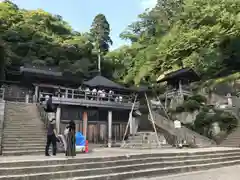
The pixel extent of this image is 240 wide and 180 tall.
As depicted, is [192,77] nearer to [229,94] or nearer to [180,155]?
[229,94]

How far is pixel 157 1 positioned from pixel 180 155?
33.5m

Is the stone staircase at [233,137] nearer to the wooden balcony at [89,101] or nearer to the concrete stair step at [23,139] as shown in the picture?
the wooden balcony at [89,101]

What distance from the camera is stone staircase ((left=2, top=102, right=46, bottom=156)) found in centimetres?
1141

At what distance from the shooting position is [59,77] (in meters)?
23.5

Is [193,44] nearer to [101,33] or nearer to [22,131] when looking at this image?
[22,131]

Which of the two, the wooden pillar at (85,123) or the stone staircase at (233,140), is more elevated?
the wooden pillar at (85,123)

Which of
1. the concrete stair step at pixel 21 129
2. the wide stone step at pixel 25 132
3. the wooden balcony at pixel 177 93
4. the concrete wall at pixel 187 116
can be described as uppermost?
the wooden balcony at pixel 177 93

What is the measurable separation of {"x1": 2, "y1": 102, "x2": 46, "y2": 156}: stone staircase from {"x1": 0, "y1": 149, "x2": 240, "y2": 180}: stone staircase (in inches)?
159

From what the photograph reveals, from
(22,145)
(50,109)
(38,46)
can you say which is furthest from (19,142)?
(38,46)

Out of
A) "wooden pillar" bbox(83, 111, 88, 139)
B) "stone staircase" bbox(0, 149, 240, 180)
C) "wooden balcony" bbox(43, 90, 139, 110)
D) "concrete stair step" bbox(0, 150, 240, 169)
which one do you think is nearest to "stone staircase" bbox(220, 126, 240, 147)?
"concrete stair step" bbox(0, 150, 240, 169)

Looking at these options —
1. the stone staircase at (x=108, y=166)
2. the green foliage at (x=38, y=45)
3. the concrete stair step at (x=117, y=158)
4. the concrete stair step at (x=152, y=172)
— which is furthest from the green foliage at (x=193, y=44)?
the concrete stair step at (x=152, y=172)

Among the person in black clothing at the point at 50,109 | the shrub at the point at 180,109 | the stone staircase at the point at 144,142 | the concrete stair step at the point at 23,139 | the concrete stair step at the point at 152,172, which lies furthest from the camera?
the shrub at the point at 180,109

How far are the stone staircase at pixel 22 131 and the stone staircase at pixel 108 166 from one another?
403 cm

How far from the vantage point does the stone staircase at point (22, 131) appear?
11.4 m
